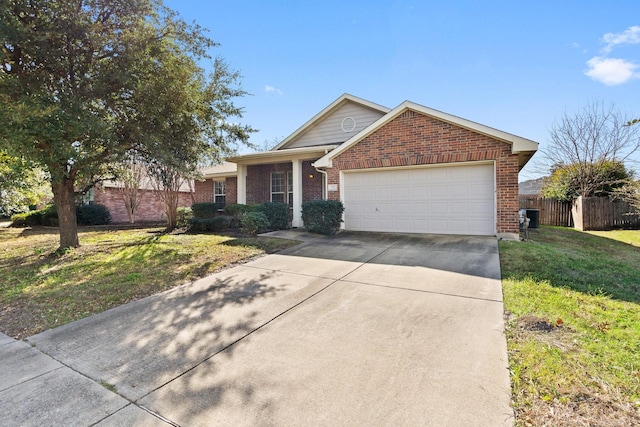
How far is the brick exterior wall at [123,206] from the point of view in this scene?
18844 millimetres

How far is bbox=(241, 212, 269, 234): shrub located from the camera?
10422 mm

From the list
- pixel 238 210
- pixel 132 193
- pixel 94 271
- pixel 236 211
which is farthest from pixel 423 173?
pixel 132 193

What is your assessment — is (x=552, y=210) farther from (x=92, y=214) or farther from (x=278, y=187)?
(x=92, y=214)

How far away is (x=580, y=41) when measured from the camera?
891 centimetres

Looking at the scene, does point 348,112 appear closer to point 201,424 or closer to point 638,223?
point 201,424

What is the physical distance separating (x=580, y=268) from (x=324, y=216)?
6661 mm

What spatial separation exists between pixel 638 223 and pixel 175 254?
19.7 meters

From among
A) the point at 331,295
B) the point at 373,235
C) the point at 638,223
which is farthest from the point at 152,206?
the point at 638,223

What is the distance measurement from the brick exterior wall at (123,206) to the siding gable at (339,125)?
9.34 meters

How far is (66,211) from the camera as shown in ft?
27.5

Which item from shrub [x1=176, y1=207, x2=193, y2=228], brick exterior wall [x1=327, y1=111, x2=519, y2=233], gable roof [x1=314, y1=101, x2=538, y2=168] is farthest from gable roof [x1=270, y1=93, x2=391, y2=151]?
shrub [x1=176, y1=207, x2=193, y2=228]

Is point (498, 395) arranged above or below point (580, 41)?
below

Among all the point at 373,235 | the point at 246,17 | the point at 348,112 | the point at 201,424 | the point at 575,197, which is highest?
the point at 246,17

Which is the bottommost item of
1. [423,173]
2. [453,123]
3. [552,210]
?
[552,210]
